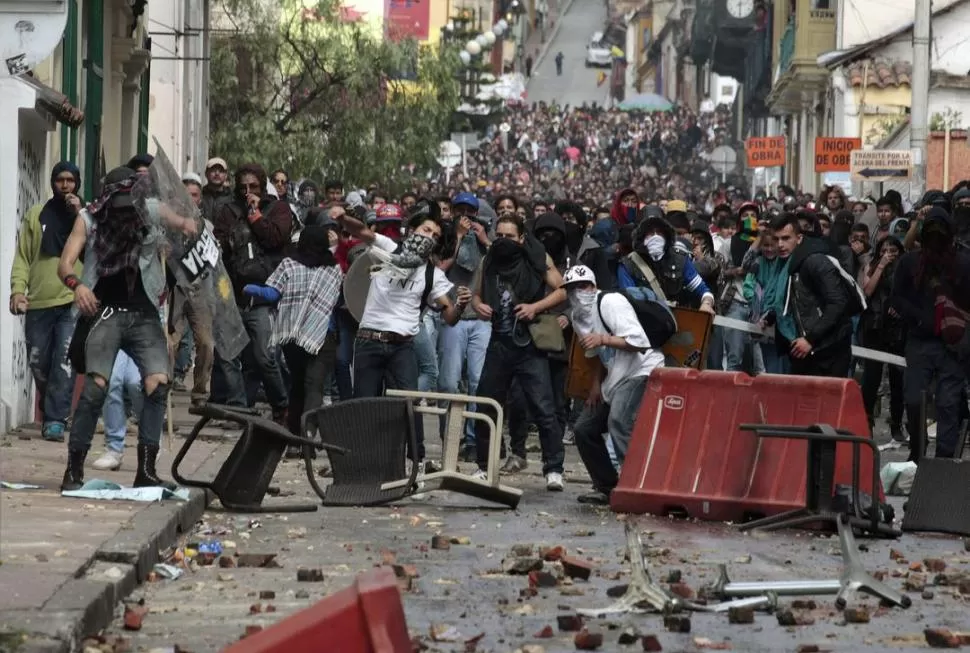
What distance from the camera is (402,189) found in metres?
43.0

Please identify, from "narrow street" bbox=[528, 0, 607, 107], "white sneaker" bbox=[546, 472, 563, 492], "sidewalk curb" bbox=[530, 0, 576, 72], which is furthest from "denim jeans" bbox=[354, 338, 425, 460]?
"sidewalk curb" bbox=[530, 0, 576, 72]

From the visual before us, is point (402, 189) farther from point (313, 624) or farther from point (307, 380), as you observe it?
point (313, 624)

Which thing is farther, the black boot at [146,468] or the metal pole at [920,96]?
the metal pole at [920,96]

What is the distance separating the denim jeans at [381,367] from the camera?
13930 millimetres

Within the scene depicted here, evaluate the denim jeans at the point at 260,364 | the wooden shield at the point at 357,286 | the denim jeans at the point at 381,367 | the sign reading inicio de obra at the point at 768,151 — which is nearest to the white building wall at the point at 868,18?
the sign reading inicio de obra at the point at 768,151

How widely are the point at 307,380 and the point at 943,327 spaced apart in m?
4.08

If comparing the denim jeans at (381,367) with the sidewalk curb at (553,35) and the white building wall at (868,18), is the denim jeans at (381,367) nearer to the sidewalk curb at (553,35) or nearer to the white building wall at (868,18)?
the white building wall at (868,18)

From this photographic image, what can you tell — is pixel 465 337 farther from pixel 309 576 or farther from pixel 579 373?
pixel 309 576

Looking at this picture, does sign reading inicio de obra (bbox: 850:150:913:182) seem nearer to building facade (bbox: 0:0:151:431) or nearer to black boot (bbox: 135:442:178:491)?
building facade (bbox: 0:0:151:431)

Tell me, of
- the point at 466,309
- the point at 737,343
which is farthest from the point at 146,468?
the point at 737,343

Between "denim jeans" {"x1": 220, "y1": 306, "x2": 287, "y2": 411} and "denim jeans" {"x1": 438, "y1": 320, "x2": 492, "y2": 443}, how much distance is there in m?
1.11

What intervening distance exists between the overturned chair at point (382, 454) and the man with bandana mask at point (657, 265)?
72.7 inches

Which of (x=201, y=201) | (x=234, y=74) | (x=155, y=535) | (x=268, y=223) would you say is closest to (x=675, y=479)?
(x=155, y=535)

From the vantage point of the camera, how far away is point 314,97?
41562mm
